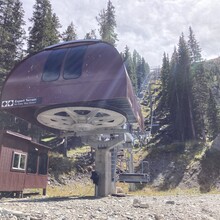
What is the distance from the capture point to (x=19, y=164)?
61.7 feet

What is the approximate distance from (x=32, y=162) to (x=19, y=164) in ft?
6.68

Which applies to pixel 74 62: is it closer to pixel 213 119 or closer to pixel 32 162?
pixel 32 162

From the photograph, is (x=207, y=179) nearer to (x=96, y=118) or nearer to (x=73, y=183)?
(x=73, y=183)

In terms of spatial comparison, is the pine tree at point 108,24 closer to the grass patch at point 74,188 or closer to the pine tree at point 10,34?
the pine tree at point 10,34

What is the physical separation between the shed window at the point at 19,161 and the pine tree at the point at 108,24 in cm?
3043

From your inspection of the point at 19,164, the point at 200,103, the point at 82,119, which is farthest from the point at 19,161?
the point at 200,103

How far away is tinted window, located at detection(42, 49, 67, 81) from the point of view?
1437 centimetres

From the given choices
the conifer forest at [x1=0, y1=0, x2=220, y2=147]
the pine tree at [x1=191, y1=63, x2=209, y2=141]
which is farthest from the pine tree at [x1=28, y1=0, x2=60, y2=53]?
the pine tree at [x1=191, y1=63, x2=209, y2=141]

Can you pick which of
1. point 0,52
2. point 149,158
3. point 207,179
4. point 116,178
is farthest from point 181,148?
point 0,52

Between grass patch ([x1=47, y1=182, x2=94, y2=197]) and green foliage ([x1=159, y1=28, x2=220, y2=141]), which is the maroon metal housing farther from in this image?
green foliage ([x1=159, y1=28, x2=220, y2=141])

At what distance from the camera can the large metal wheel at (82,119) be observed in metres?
16.2

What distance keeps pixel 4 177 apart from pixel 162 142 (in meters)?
30.0

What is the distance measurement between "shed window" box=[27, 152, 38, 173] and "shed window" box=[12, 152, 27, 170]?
75 centimetres

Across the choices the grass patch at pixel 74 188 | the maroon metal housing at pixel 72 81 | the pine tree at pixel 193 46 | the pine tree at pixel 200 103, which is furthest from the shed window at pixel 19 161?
the pine tree at pixel 193 46
